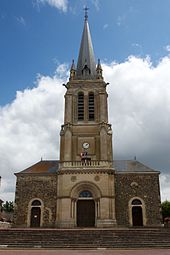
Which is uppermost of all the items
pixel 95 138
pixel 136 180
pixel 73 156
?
pixel 95 138

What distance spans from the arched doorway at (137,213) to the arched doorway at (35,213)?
30.8ft

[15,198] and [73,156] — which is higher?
[73,156]

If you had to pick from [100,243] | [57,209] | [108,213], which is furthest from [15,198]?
[100,243]

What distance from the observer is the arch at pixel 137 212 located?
27.2m

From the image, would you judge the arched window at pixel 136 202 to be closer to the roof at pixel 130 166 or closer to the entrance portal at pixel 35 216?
the roof at pixel 130 166

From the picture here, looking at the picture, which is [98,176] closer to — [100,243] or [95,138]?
[95,138]

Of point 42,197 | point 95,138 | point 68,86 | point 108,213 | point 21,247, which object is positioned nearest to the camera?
point 21,247

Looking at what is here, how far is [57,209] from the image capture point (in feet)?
88.1

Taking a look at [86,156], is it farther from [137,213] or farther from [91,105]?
[137,213]

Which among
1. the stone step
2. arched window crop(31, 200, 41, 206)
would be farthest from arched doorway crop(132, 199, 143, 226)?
the stone step

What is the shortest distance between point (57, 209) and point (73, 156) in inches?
221

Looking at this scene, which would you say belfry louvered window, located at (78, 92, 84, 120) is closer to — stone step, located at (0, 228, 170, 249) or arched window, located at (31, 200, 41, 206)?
arched window, located at (31, 200, 41, 206)

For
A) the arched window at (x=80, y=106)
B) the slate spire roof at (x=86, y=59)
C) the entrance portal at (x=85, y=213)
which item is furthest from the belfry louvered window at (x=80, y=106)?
the entrance portal at (x=85, y=213)

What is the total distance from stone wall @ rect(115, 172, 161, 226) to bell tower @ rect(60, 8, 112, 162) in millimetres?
2940
